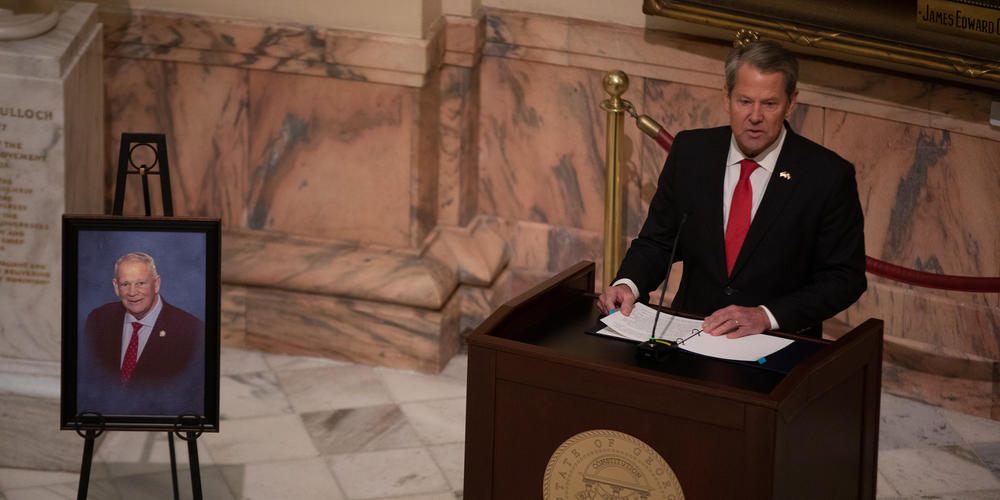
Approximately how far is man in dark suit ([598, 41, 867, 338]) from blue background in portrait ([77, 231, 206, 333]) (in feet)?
4.41

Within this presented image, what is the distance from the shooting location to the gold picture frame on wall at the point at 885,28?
16.8ft

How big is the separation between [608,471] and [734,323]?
56 cm

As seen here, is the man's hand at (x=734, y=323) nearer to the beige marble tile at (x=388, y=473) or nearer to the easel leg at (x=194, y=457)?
the easel leg at (x=194, y=457)

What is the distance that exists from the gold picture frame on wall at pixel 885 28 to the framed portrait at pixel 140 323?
8.23 ft

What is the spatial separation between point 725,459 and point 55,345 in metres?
3.12

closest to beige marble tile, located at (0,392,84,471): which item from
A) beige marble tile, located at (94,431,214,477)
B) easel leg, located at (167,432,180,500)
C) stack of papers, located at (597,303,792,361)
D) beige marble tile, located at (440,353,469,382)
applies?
beige marble tile, located at (94,431,214,477)

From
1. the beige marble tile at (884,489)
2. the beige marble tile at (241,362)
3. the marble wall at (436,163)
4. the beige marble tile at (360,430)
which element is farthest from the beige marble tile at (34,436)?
the beige marble tile at (884,489)

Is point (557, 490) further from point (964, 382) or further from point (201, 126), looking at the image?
point (201, 126)

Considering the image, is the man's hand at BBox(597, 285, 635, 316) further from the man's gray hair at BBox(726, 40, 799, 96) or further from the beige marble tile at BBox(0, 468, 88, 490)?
the beige marble tile at BBox(0, 468, 88, 490)

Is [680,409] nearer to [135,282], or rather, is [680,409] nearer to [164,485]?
[135,282]

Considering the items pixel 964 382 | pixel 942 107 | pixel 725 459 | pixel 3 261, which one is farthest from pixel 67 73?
pixel 964 382

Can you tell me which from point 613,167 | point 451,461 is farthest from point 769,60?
point 451,461

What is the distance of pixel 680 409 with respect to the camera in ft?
10.4

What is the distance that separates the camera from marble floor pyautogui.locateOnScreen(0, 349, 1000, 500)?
516 centimetres
